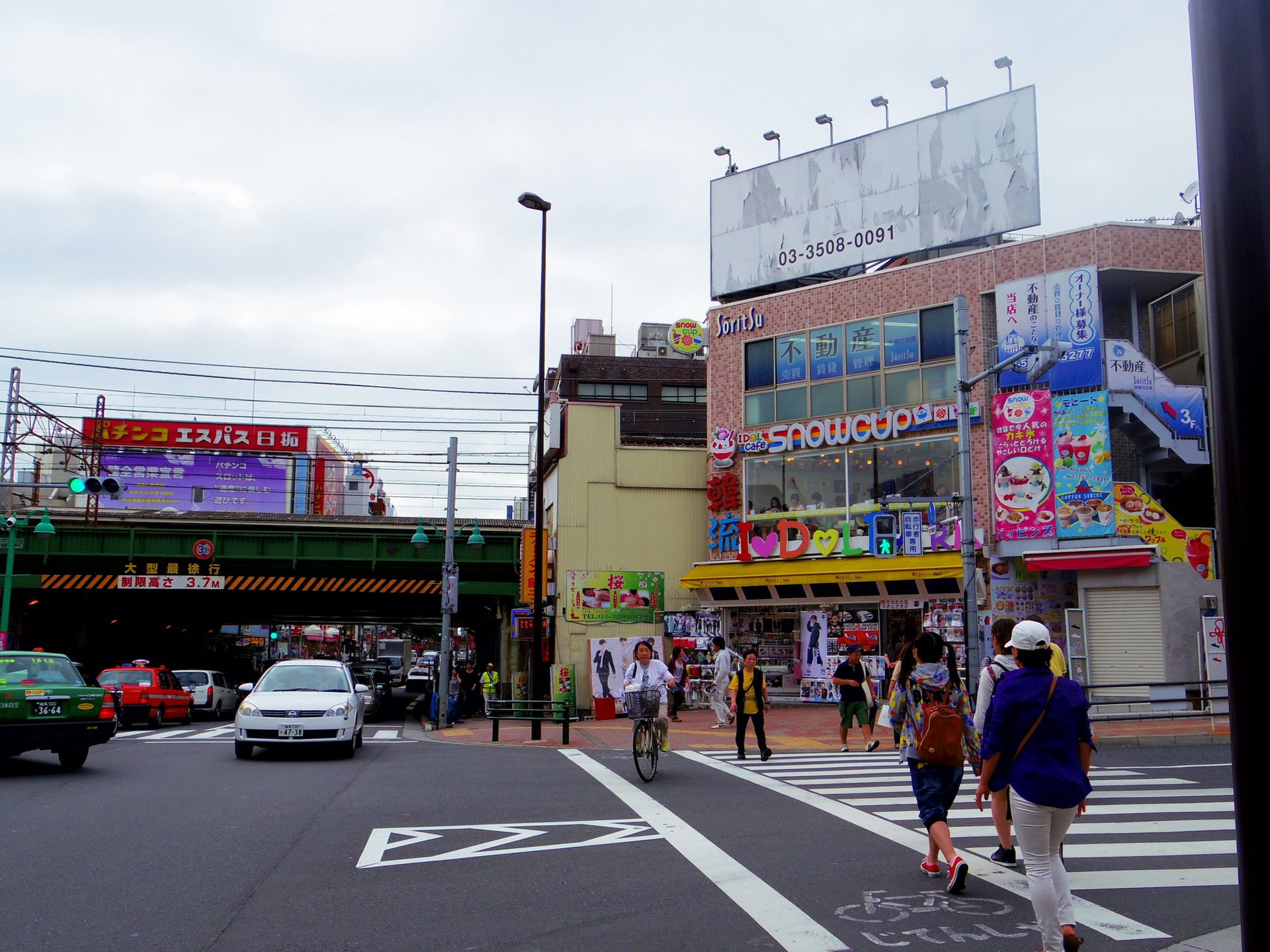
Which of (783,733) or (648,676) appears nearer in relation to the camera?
(648,676)

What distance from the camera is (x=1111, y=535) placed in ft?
79.0

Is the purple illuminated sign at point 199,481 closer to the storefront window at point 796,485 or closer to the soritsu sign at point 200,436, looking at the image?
the soritsu sign at point 200,436

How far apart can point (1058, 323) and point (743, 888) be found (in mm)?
21484

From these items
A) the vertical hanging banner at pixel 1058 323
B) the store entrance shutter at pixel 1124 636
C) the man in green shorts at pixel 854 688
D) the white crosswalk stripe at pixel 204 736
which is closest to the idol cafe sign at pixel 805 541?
the store entrance shutter at pixel 1124 636

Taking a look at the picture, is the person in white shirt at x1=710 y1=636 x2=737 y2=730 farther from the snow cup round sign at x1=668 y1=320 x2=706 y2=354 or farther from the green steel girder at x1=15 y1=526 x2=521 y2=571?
the snow cup round sign at x1=668 y1=320 x2=706 y2=354

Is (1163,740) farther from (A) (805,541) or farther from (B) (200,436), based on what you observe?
(B) (200,436)

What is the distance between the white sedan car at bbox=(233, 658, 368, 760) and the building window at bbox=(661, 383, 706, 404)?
43.4 m

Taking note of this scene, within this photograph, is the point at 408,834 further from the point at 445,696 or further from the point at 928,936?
the point at 445,696

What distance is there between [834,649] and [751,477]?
5.29 m

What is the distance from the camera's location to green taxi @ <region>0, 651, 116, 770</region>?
43.9ft

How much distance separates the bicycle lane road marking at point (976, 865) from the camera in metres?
6.13

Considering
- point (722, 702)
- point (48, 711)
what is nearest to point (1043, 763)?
point (48, 711)

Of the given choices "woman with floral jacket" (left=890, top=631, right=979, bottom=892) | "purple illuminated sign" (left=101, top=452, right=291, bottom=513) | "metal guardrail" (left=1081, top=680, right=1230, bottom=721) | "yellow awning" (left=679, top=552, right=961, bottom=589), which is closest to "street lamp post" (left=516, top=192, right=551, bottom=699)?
"yellow awning" (left=679, top=552, right=961, bottom=589)

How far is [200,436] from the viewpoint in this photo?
60.6 metres
